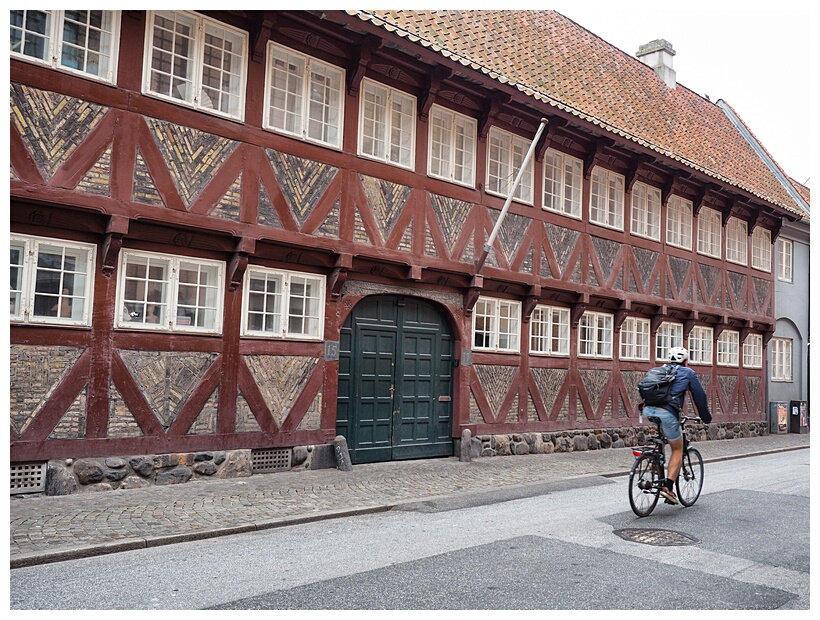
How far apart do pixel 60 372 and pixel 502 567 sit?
5893mm

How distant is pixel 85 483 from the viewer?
932 centimetres

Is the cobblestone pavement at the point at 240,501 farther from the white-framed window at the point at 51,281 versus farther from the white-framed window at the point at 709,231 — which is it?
the white-framed window at the point at 709,231

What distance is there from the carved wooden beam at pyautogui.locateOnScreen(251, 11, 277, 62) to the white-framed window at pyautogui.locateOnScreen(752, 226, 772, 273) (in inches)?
667

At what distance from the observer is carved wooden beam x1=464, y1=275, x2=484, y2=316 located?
13969 mm

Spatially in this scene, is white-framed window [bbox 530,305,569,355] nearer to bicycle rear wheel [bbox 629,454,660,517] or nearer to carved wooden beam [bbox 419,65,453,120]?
carved wooden beam [bbox 419,65,453,120]

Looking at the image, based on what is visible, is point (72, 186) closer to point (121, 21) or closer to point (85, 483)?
point (121, 21)

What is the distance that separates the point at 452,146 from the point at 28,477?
28.5 feet

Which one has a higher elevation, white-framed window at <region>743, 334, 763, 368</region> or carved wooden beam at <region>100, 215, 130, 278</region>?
carved wooden beam at <region>100, 215, 130, 278</region>

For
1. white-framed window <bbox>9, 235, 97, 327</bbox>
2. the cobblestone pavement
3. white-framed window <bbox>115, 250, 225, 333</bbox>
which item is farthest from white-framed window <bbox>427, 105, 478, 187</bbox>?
white-framed window <bbox>9, 235, 97, 327</bbox>

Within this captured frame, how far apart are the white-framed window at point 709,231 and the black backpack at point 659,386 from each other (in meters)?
12.6

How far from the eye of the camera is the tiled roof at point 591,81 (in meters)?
14.1

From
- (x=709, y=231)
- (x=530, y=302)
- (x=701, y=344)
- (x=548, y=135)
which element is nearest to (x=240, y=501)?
(x=530, y=302)

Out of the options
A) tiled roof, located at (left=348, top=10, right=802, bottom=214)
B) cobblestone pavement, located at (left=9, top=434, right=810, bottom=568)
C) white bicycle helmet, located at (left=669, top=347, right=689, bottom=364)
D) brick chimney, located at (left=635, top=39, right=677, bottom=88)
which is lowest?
cobblestone pavement, located at (left=9, top=434, right=810, bottom=568)

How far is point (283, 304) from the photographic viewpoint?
37.4 ft
